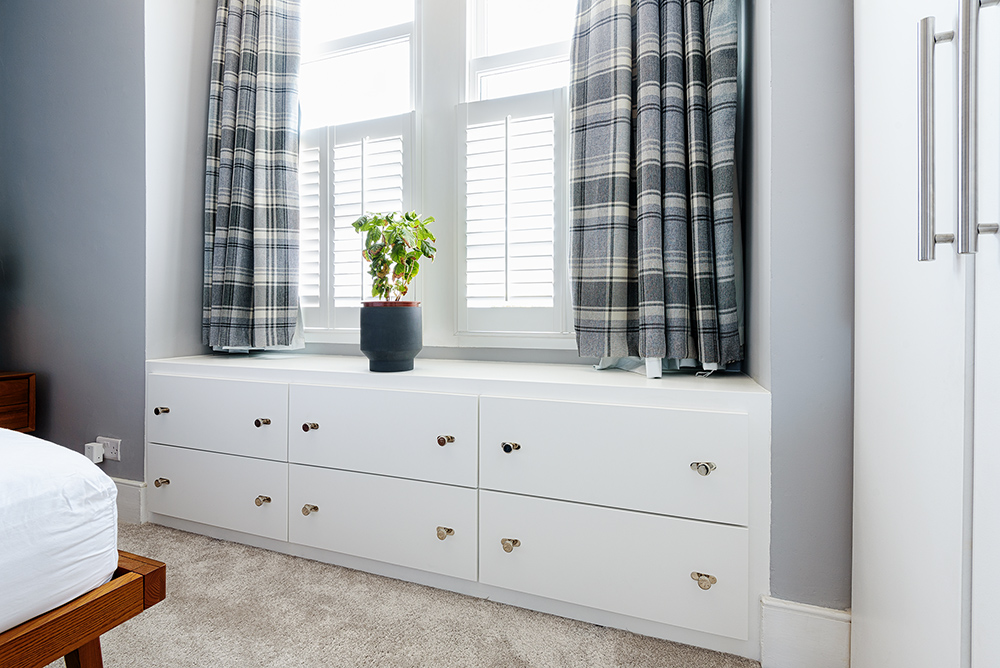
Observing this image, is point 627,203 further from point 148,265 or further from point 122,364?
point 122,364

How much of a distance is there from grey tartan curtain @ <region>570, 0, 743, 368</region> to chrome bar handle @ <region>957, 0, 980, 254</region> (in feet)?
2.69

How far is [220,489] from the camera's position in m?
1.92

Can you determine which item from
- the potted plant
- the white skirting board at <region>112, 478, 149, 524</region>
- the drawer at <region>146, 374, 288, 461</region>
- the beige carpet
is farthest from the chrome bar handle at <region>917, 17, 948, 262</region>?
the white skirting board at <region>112, 478, 149, 524</region>

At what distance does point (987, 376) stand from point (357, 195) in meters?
2.09

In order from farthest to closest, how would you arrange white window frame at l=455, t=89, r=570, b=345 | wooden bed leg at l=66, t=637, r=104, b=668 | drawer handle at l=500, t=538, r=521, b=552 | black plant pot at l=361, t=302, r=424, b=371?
white window frame at l=455, t=89, r=570, b=345, black plant pot at l=361, t=302, r=424, b=371, drawer handle at l=500, t=538, r=521, b=552, wooden bed leg at l=66, t=637, r=104, b=668

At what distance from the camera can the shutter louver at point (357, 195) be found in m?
2.20

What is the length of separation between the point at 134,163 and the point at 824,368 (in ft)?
8.22

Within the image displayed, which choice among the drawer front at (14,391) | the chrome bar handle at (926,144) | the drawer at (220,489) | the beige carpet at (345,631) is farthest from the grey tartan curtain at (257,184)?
the chrome bar handle at (926,144)

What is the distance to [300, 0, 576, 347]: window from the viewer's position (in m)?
1.97

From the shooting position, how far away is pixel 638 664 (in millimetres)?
1273

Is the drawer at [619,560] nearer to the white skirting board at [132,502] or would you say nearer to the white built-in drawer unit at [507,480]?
the white built-in drawer unit at [507,480]

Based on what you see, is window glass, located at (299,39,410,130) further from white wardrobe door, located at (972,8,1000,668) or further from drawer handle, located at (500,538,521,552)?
white wardrobe door, located at (972,8,1000,668)

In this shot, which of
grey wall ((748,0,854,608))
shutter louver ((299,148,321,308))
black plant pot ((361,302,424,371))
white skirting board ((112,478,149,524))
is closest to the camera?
grey wall ((748,0,854,608))

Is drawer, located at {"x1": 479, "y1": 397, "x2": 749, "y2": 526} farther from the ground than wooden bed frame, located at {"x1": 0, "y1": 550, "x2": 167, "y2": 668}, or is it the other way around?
drawer, located at {"x1": 479, "y1": 397, "x2": 749, "y2": 526}
